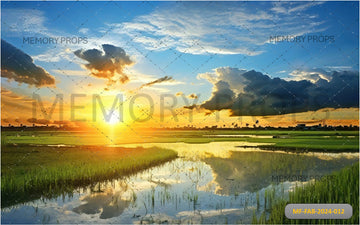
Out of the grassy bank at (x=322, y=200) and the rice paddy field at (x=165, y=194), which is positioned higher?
the grassy bank at (x=322, y=200)

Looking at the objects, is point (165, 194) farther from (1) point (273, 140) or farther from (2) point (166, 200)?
(1) point (273, 140)

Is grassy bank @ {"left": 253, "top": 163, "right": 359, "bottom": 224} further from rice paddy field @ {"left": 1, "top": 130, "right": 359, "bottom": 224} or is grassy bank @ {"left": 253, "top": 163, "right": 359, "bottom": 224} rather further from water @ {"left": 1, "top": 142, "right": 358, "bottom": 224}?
water @ {"left": 1, "top": 142, "right": 358, "bottom": 224}

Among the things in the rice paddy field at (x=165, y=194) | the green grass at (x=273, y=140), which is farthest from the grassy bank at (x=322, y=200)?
the green grass at (x=273, y=140)

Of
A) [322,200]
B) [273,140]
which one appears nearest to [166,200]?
[322,200]

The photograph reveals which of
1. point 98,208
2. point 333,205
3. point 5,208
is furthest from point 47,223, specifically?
point 333,205

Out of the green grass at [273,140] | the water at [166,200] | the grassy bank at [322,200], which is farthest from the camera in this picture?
the green grass at [273,140]

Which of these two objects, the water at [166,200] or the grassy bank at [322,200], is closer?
the grassy bank at [322,200]

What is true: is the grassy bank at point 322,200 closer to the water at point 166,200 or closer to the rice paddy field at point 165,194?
the rice paddy field at point 165,194

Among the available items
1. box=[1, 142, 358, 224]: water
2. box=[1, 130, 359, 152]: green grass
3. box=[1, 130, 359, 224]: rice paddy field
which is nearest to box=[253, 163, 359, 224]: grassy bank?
box=[1, 130, 359, 224]: rice paddy field

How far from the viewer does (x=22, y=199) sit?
Result: 11.8 metres

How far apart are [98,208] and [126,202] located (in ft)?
3.74

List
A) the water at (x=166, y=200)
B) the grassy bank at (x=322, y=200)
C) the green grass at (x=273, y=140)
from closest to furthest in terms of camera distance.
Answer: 1. the grassy bank at (x=322, y=200)
2. the water at (x=166, y=200)
3. the green grass at (x=273, y=140)

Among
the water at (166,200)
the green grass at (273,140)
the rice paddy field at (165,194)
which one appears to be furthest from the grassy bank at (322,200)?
the green grass at (273,140)

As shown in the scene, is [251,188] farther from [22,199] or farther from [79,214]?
[22,199]
